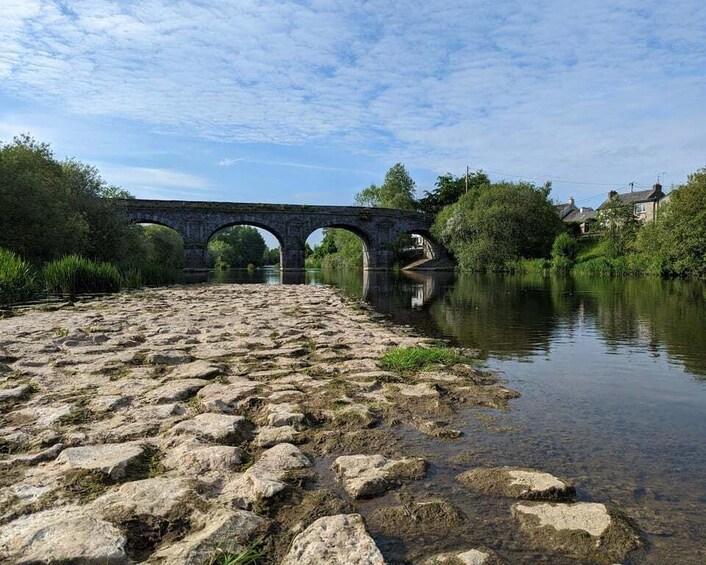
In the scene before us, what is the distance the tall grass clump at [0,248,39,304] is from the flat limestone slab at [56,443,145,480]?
11.8 metres

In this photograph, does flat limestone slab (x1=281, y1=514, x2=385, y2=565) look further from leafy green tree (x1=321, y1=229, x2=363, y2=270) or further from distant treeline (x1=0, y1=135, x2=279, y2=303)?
leafy green tree (x1=321, y1=229, x2=363, y2=270)

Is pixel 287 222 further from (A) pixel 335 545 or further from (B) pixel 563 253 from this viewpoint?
(A) pixel 335 545

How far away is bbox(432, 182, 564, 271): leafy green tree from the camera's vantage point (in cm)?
5100

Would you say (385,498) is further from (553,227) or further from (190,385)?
(553,227)

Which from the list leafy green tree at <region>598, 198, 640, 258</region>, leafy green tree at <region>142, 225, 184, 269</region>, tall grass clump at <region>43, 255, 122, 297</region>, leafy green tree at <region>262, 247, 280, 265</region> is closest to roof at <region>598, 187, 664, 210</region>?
leafy green tree at <region>598, 198, 640, 258</region>

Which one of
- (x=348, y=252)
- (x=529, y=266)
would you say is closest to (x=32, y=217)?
(x=529, y=266)

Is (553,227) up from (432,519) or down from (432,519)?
up

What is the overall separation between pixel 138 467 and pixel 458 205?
186 feet

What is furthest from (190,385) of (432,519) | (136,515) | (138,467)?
(432,519)

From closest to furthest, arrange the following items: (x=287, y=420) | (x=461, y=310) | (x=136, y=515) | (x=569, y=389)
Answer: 1. (x=136, y=515)
2. (x=287, y=420)
3. (x=569, y=389)
4. (x=461, y=310)

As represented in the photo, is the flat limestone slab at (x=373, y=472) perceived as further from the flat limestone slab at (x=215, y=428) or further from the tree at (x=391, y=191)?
the tree at (x=391, y=191)

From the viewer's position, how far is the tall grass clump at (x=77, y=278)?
643 inches

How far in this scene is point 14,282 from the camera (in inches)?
538

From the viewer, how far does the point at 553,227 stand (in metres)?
55.6
